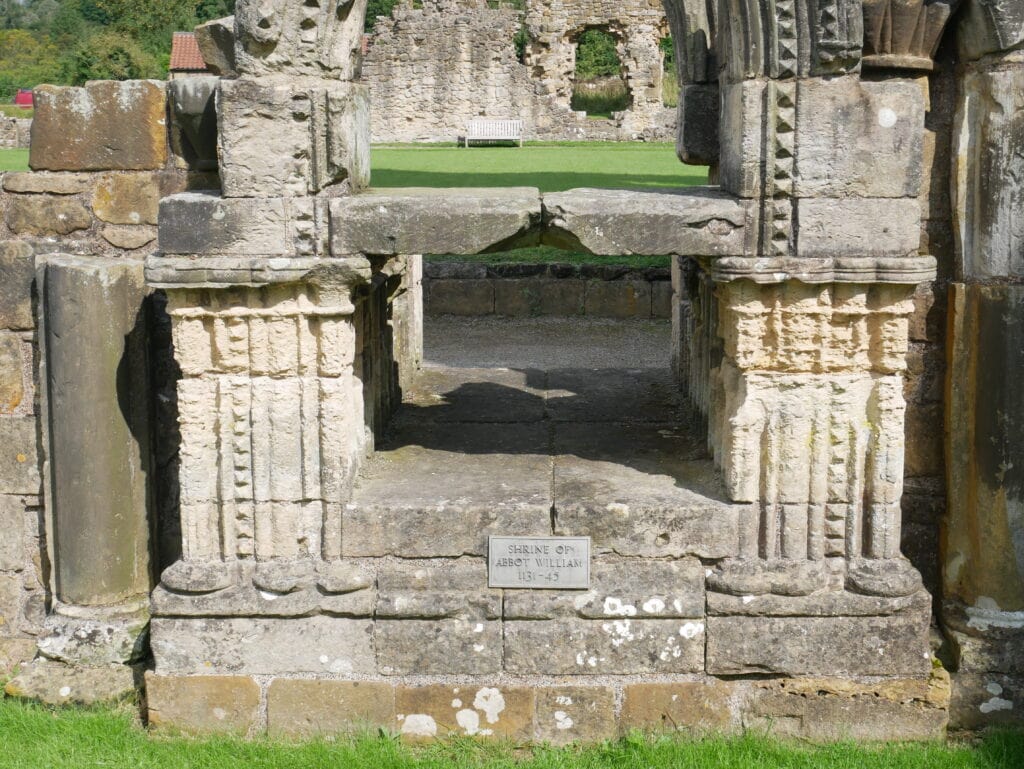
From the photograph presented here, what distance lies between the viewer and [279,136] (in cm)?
393

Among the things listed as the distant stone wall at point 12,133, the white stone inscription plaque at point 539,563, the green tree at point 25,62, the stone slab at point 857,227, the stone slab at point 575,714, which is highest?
the green tree at point 25,62

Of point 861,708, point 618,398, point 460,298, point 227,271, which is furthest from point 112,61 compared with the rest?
point 861,708

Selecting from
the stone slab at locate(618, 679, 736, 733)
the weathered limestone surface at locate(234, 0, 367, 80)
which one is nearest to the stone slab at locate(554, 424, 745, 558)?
the stone slab at locate(618, 679, 736, 733)

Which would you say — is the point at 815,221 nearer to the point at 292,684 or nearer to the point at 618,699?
the point at 618,699

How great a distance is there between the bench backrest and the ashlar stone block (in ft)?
→ 79.9

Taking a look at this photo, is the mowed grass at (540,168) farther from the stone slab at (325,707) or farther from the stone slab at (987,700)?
the stone slab at (325,707)

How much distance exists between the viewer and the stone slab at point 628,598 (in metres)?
4.09

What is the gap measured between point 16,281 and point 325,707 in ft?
6.78

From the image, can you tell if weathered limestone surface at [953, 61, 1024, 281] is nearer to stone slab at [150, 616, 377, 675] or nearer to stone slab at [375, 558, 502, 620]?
stone slab at [375, 558, 502, 620]

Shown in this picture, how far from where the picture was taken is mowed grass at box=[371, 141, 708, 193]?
52.6 feet

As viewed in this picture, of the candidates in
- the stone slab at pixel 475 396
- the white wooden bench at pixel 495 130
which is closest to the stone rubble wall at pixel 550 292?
the stone slab at pixel 475 396

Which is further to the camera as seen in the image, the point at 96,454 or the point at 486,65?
the point at 486,65

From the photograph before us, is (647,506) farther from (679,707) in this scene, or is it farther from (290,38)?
(290,38)

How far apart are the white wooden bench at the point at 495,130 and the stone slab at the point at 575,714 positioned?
24.7m
